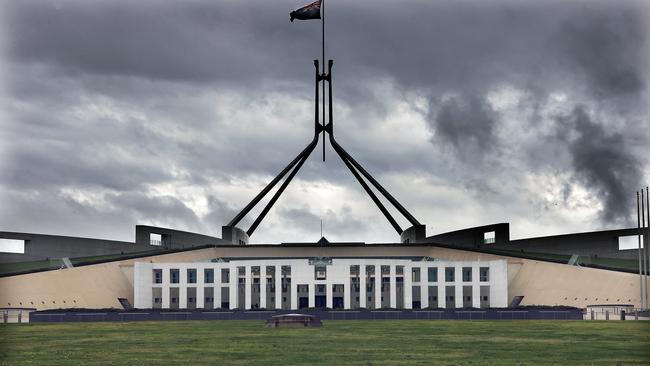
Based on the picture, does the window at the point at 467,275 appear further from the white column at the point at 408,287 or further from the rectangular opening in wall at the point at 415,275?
the white column at the point at 408,287

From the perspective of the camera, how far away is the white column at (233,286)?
93.4 m

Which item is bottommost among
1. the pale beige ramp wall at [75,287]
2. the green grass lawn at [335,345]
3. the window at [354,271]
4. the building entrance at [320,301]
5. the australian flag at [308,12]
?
the green grass lawn at [335,345]

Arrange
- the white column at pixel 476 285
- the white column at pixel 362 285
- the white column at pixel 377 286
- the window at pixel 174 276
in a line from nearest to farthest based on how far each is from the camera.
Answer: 1. the white column at pixel 377 286
2. the white column at pixel 362 285
3. the white column at pixel 476 285
4. the window at pixel 174 276

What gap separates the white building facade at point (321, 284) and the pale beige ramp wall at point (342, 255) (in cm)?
245

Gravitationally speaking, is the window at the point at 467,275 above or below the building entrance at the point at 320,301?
above

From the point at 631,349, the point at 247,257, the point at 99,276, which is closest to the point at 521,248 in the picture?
the point at 247,257

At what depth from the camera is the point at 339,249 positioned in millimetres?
104812

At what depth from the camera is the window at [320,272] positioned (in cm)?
9406

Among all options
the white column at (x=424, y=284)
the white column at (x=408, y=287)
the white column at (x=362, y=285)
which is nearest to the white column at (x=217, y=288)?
the white column at (x=362, y=285)

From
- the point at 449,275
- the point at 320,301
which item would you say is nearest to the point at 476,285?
the point at 449,275

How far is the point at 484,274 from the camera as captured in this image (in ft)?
313

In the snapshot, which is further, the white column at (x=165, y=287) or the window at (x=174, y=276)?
the window at (x=174, y=276)

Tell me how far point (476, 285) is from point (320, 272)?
50.5 feet

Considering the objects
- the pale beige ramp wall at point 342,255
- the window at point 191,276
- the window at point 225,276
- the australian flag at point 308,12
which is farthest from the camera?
the window at point 191,276
